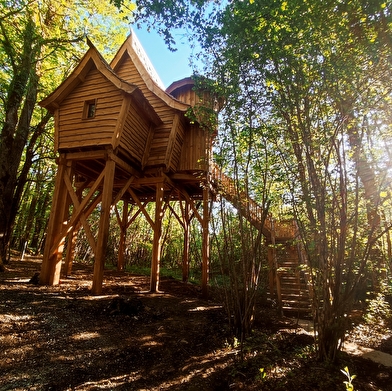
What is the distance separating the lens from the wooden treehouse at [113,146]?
23.3 feet

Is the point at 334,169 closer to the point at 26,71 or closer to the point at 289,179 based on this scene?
the point at 289,179

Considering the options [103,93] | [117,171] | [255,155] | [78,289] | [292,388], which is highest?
[103,93]

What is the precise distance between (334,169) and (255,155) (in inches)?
65.4

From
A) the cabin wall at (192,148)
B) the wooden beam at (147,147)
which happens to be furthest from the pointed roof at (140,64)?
the cabin wall at (192,148)

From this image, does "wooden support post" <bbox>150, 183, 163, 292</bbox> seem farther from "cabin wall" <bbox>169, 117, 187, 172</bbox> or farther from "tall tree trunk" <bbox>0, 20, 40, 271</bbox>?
"tall tree trunk" <bbox>0, 20, 40, 271</bbox>

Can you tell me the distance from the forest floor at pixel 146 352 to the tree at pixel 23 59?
13.4ft

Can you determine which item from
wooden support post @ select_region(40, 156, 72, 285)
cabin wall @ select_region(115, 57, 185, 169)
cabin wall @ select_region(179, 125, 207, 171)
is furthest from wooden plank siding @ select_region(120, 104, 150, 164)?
wooden support post @ select_region(40, 156, 72, 285)

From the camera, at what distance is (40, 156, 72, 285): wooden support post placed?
7.14 meters

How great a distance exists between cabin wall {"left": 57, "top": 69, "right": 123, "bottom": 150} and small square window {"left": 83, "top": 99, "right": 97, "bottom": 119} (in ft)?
0.28

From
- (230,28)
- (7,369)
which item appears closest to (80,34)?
(230,28)

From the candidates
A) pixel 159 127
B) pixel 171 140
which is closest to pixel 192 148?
pixel 171 140

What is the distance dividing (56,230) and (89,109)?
4235mm

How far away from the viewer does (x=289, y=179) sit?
4680mm

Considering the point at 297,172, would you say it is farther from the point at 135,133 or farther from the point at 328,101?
the point at 135,133
